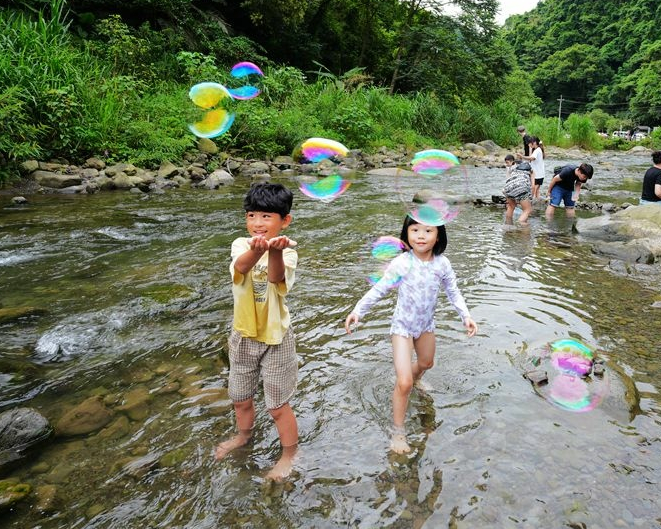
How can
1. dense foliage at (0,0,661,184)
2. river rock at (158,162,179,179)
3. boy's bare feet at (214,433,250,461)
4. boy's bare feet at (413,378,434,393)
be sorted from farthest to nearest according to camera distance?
river rock at (158,162,179,179) < dense foliage at (0,0,661,184) < boy's bare feet at (413,378,434,393) < boy's bare feet at (214,433,250,461)

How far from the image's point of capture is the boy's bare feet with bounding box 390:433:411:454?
2.75 meters

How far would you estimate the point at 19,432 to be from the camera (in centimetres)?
267

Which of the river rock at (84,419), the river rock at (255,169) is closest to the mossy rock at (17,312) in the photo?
the river rock at (84,419)

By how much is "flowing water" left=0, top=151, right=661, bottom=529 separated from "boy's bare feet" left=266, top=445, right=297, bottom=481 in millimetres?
63

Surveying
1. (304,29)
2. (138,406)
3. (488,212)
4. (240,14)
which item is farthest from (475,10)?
(138,406)

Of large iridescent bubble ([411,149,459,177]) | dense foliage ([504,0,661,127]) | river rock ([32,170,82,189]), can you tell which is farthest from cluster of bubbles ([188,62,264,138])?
dense foliage ([504,0,661,127])

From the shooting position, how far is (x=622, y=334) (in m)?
4.30

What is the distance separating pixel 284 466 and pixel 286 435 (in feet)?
0.53

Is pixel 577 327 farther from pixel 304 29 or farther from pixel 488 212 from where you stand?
pixel 304 29

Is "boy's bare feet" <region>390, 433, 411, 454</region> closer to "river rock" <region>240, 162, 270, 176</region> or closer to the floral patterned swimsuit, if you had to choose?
the floral patterned swimsuit

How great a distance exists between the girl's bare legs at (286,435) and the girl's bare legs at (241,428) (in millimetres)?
190

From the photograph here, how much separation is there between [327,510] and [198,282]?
3.67 metres

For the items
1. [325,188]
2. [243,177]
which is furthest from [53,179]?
[325,188]

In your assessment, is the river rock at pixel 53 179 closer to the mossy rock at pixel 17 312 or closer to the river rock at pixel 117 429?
the mossy rock at pixel 17 312
